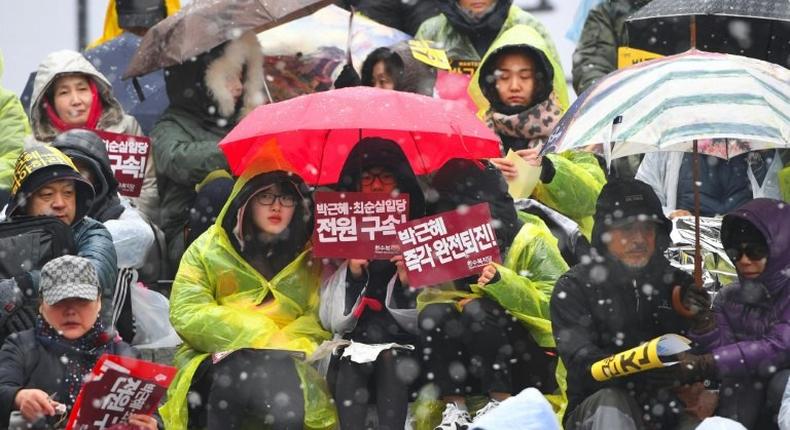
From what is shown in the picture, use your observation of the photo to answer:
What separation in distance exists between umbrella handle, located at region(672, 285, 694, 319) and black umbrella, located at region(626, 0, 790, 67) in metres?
1.60

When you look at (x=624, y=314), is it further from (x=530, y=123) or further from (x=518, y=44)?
(x=518, y=44)

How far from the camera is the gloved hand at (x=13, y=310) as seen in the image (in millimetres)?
9773

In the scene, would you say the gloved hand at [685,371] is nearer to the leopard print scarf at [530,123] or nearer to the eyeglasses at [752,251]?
the eyeglasses at [752,251]

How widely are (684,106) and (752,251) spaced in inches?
42.2

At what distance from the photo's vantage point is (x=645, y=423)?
364 inches

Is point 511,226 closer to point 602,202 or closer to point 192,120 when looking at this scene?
point 602,202

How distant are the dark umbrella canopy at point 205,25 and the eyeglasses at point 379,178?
1.68 m

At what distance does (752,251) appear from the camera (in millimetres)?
9727

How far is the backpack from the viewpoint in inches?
393

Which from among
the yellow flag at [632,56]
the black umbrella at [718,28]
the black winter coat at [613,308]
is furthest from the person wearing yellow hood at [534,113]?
the black winter coat at [613,308]

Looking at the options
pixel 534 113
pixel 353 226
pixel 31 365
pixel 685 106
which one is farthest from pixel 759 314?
pixel 31 365

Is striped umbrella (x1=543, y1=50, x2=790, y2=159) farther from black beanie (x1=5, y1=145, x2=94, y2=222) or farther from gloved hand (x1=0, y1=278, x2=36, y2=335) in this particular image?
gloved hand (x1=0, y1=278, x2=36, y2=335)

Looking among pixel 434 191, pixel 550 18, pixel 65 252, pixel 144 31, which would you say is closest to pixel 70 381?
pixel 65 252

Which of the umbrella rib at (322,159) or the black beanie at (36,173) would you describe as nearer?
the black beanie at (36,173)
